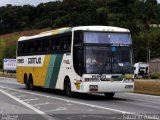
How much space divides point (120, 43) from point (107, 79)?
191cm

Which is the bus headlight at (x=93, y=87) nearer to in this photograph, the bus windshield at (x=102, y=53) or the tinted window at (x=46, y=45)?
the bus windshield at (x=102, y=53)

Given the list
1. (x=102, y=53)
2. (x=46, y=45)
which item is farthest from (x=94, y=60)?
(x=46, y=45)

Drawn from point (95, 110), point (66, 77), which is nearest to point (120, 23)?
point (66, 77)

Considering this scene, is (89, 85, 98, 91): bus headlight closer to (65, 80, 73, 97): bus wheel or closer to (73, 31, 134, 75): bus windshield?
(73, 31, 134, 75): bus windshield

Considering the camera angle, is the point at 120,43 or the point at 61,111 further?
the point at 120,43

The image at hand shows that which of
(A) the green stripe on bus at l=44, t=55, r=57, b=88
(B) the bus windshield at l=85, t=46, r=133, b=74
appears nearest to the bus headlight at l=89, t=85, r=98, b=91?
(B) the bus windshield at l=85, t=46, r=133, b=74

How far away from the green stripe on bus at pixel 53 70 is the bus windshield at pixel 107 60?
11.3ft

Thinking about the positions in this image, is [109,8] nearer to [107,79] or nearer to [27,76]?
[27,76]

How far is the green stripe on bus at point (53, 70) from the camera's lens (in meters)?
27.2

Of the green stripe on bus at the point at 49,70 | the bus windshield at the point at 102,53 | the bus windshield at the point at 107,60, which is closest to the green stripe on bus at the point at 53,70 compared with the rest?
the green stripe on bus at the point at 49,70

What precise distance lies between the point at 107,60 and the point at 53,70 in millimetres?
5498

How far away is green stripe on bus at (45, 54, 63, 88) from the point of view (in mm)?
27209

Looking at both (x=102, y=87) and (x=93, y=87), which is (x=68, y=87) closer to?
(x=93, y=87)

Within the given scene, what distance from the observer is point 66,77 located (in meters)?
26.0
